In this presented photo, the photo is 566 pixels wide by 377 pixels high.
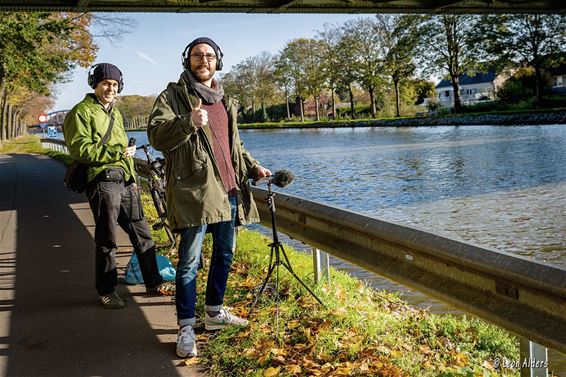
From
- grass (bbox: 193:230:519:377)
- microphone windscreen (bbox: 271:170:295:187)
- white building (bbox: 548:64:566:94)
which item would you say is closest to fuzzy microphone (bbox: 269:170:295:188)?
microphone windscreen (bbox: 271:170:295:187)

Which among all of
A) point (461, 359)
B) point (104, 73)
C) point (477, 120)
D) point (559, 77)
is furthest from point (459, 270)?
point (559, 77)

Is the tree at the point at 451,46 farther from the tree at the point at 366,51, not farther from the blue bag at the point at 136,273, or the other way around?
the blue bag at the point at 136,273

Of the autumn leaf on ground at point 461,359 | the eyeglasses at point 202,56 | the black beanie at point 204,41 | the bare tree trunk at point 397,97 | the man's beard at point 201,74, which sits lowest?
the autumn leaf on ground at point 461,359

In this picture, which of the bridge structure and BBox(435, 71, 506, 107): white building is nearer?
the bridge structure

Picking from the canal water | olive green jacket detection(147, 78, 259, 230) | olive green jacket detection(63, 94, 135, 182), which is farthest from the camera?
the canal water

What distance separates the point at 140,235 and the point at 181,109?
1774 millimetres

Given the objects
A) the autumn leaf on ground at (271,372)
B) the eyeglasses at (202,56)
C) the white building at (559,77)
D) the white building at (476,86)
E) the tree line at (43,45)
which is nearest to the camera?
the autumn leaf on ground at (271,372)

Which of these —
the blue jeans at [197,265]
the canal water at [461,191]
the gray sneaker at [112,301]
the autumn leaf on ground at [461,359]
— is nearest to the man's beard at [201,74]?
the blue jeans at [197,265]

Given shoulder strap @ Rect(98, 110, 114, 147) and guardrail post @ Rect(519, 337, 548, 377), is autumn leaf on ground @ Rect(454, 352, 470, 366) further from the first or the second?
shoulder strap @ Rect(98, 110, 114, 147)

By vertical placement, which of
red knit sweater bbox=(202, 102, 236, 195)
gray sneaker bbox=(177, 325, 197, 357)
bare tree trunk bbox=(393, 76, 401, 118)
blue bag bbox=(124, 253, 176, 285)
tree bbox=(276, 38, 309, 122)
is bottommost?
gray sneaker bbox=(177, 325, 197, 357)

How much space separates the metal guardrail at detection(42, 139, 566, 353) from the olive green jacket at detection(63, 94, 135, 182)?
173 cm

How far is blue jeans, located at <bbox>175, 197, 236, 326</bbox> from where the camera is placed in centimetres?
430

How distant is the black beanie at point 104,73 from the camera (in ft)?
17.3

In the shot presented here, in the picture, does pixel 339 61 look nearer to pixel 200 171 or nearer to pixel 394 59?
pixel 394 59
